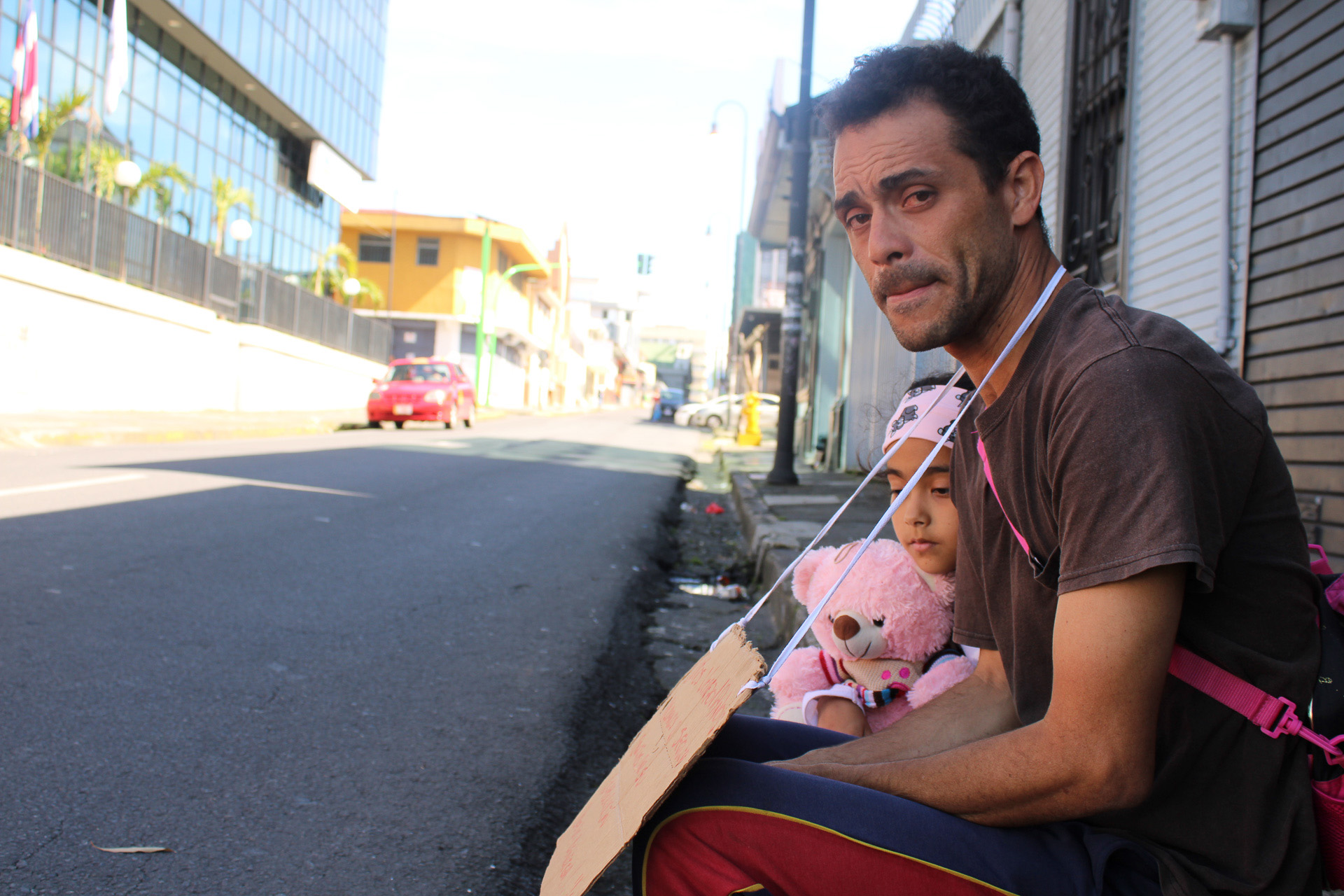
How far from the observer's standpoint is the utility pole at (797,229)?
37.7 ft

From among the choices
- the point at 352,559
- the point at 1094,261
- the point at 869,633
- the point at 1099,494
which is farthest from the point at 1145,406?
the point at 1094,261

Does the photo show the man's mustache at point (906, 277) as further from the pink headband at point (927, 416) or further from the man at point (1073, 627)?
the pink headband at point (927, 416)

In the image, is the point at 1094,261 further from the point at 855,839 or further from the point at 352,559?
the point at 855,839

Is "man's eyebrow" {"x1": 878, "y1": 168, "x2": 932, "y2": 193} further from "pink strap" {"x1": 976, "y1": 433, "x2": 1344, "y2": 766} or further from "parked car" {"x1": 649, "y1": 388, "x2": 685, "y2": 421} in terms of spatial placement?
"parked car" {"x1": 649, "y1": 388, "x2": 685, "y2": 421}

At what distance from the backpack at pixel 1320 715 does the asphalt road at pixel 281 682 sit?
1559 mm

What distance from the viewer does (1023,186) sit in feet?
5.19

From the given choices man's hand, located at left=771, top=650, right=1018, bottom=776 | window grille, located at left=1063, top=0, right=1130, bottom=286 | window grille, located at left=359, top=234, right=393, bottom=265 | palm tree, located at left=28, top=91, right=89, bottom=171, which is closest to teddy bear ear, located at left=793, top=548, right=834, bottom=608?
man's hand, located at left=771, top=650, right=1018, bottom=776

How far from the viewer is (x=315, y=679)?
351cm

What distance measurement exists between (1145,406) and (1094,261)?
276 inches

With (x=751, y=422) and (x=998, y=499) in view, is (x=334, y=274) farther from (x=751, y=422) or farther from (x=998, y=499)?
(x=998, y=499)

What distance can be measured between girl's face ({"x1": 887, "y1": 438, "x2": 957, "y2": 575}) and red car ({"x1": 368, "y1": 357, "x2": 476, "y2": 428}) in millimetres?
19834

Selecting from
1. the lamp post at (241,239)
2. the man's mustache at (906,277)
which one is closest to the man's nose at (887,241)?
the man's mustache at (906,277)

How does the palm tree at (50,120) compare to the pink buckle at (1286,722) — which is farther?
the palm tree at (50,120)

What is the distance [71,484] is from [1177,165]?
806cm
